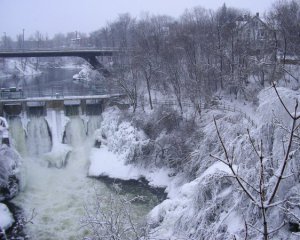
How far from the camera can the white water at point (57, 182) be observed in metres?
18.3

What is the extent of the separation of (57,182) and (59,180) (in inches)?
14.5

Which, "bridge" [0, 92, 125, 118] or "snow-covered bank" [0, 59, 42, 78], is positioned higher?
"snow-covered bank" [0, 59, 42, 78]

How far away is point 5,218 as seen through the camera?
18.6 metres

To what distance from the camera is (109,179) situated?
24188mm

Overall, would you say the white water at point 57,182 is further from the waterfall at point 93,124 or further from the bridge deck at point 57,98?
the bridge deck at point 57,98

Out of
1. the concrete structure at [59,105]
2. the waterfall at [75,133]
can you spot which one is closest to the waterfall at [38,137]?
the concrete structure at [59,105]

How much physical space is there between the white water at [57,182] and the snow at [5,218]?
2.85ft

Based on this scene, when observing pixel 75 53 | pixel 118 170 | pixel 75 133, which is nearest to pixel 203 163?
pixel 118 170

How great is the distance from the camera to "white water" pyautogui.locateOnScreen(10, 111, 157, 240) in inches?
721

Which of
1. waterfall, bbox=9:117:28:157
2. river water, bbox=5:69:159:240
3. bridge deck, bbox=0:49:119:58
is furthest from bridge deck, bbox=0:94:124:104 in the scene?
bridge deck, bbox=0:49:119:58

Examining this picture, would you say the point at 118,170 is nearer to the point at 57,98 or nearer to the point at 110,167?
the point at 110,167

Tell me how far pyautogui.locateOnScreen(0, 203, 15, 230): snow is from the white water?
0.87 meters

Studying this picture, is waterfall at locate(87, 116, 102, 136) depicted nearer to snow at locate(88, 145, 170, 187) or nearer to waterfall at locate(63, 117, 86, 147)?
waterfall at locate(63, 117, 86, 147)

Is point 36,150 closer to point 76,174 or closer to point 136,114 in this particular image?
point 76,174
